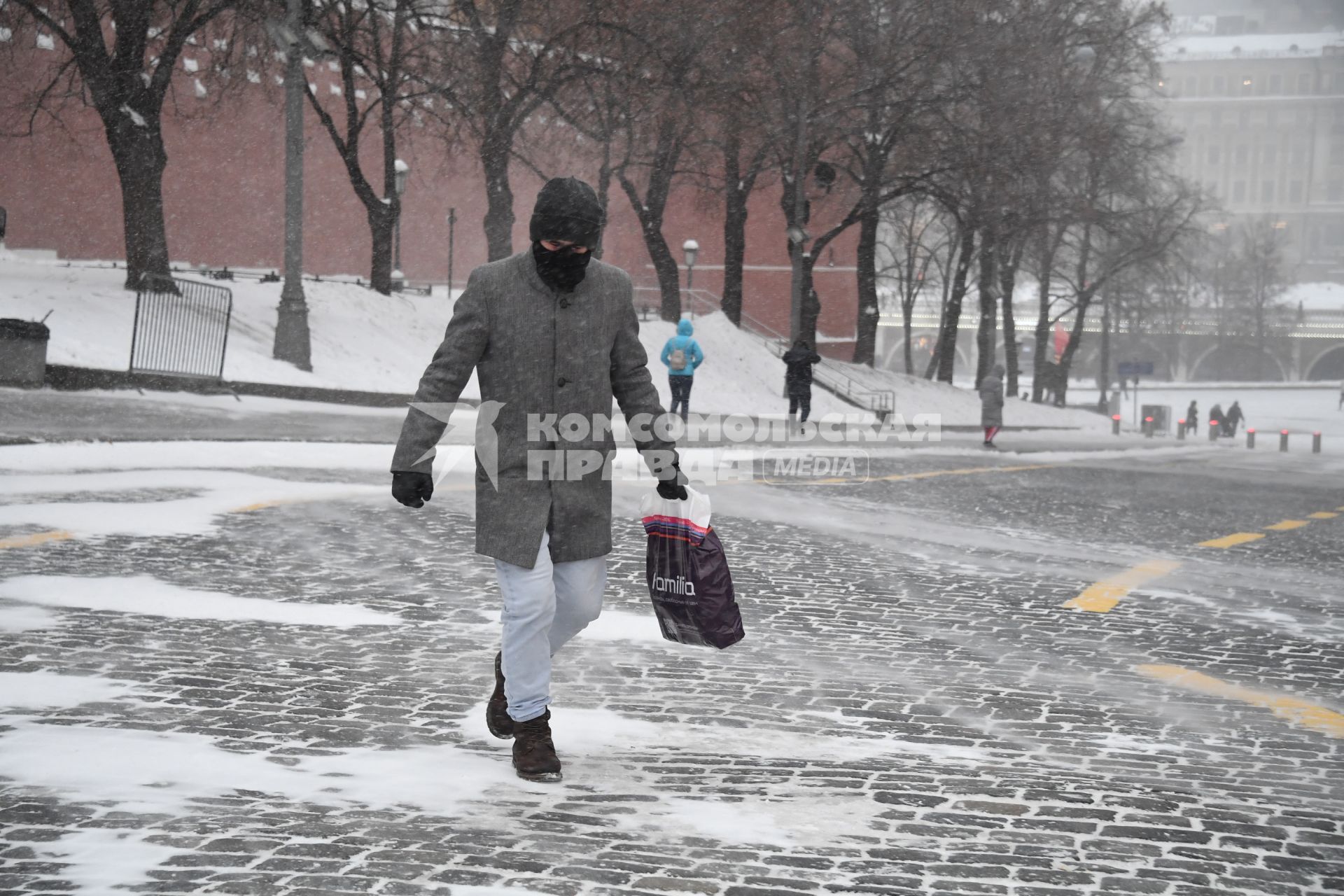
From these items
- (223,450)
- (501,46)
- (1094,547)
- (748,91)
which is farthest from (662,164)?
(1094,547)

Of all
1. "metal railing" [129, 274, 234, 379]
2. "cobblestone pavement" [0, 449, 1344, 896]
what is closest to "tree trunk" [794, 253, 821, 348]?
"metal railing" [129, 274, 234, 379]

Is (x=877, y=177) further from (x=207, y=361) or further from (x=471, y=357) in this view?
(x=471, y=357)

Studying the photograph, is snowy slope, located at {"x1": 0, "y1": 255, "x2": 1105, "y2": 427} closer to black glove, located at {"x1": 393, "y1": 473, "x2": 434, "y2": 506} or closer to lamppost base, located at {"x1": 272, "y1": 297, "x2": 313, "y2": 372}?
lamppost base, located at {"x1": 272, "y1": 297, "x2": 313, "y2": 372}

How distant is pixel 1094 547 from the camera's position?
1212 centimetres

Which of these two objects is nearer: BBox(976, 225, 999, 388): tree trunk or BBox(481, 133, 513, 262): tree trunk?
BBox(481, 133, 513, 262): tree trunk

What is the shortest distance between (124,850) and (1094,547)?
9.54 meters

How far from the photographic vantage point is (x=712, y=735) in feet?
18.1

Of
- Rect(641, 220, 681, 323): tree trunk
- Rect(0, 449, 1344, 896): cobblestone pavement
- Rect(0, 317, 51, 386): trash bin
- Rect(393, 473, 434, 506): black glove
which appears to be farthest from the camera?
Rect(641, 220, 681, 323): tree trunk

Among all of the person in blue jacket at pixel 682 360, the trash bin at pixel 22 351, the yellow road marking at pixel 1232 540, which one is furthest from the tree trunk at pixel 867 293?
the yellow road marking at pixel 1232 540

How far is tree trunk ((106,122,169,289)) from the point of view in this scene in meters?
25.3

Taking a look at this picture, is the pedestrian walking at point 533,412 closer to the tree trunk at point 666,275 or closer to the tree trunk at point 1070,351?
the tree trunk at point 666,275

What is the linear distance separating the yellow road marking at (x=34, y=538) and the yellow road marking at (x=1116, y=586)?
6322 millimetres

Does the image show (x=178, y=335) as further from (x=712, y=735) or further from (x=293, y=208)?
(x=712, y=735)

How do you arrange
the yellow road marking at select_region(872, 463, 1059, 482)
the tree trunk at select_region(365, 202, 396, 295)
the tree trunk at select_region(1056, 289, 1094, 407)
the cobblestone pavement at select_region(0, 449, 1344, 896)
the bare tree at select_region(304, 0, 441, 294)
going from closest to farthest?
1. the cobblestone pavement at select_region(0, 449, 1344, 896)
2. the yellow road marking at select_region(872, 463, 1059, 482)
3. the bare tree at select_region(304, 0, 441, 294)
4. the tree trunk at select_region(365, 202, 396, 295)
5. the tree trunk at select_region(1056, 289, 1094, 407)
